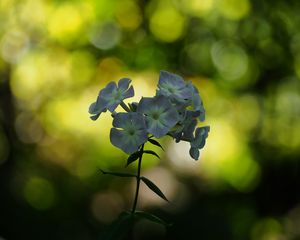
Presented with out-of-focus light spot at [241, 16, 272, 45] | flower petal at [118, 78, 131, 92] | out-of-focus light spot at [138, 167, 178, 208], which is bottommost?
out-of-focus light spot at [138, 167, 178, 208]

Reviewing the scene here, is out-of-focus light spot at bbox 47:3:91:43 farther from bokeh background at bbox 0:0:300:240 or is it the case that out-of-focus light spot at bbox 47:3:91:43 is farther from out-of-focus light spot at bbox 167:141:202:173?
out-of-focus light spot at bbox 167:141:202:173

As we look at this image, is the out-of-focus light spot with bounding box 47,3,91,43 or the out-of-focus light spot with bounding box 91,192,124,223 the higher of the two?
the out-of-focus light spot with bounding box 47,3,91,43

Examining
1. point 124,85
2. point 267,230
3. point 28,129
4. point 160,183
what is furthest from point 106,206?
point 124,85

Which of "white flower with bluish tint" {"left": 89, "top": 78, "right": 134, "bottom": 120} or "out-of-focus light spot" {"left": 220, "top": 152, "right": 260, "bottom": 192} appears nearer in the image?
"white flower with bluish tint" {"left": 89, "top": 78, "right": 134, "bottom": 120}

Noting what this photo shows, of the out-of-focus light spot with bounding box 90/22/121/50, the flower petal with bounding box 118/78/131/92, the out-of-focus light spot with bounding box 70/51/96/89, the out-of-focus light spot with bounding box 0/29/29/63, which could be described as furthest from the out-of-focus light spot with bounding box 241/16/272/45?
the flower petal with bounding box 118/78/131/92

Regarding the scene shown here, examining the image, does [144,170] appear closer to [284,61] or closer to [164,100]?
[284,61]

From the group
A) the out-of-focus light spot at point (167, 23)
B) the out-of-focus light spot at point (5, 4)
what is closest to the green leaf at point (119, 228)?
the out-of-focus light spot at point (167, 23)

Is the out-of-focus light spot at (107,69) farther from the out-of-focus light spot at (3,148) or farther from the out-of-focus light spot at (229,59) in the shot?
the out-of-focus light spot at (3,148)

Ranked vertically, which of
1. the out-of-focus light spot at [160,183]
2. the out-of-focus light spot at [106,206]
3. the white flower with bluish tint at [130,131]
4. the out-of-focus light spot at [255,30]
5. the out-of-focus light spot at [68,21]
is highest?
the white flower with bluish tint at [130,131]
